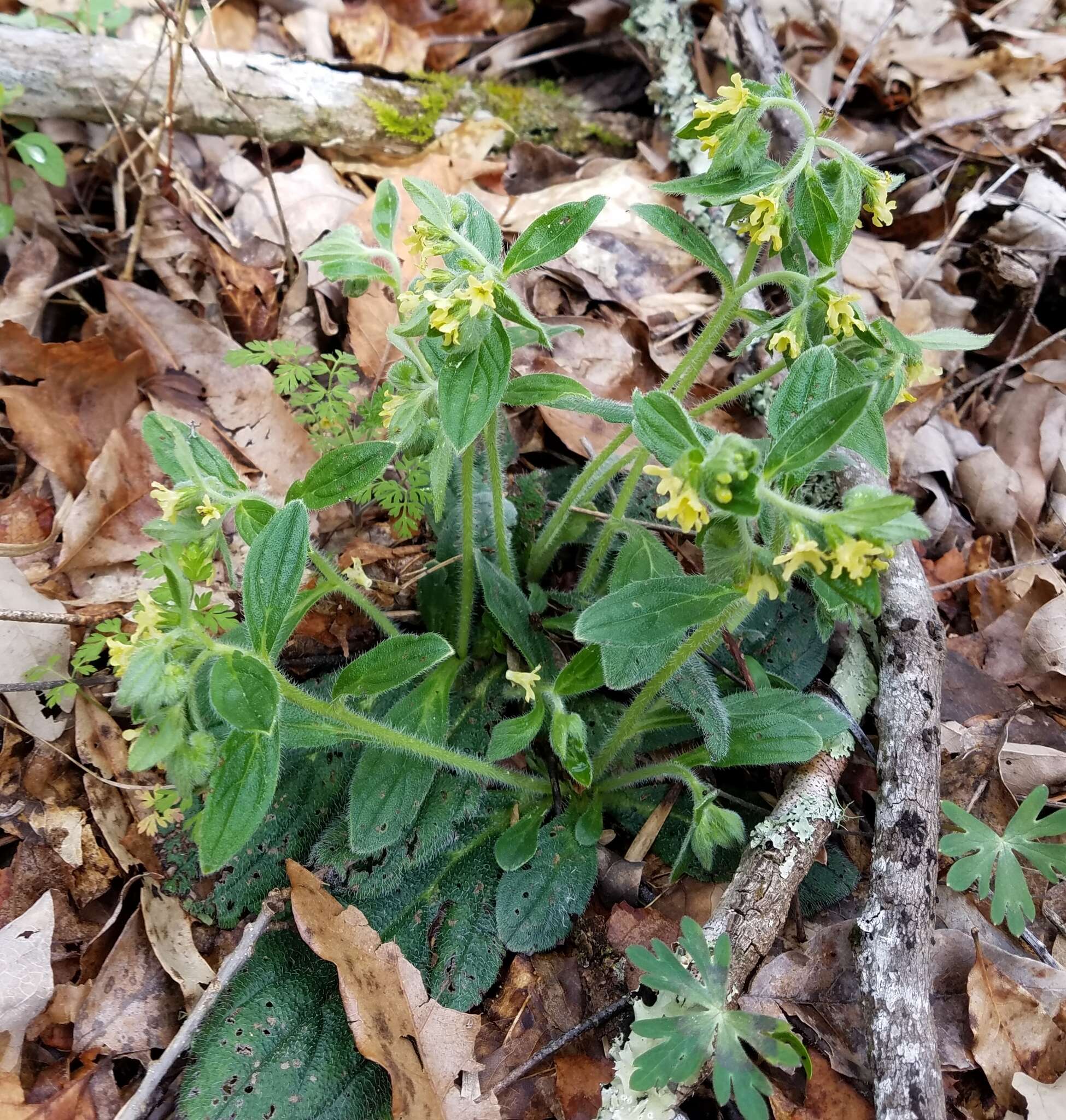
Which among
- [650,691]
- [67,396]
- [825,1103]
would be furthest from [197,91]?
[825,1103]

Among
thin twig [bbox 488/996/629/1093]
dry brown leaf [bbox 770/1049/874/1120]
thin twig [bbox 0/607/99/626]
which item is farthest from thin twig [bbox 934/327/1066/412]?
thin twig [bbox 0/607/99/626]

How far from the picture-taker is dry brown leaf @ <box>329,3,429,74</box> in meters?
4.58

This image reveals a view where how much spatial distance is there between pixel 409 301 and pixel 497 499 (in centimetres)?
79

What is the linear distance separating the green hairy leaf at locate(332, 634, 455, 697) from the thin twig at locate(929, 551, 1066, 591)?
6.06 feet

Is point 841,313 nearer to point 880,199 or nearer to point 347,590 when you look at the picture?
point 880,199

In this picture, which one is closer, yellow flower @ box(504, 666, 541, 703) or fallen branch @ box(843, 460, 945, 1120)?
fallen branch @ box(843, 460, 945, 1120)

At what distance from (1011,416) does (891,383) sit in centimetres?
211

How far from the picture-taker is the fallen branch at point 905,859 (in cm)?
206

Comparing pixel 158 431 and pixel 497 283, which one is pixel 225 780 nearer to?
pixel 158 431

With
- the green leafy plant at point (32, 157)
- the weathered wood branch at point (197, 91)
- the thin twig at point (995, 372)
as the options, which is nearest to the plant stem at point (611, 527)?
the thin twig at point (995, 372)

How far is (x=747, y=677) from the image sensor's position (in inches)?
112

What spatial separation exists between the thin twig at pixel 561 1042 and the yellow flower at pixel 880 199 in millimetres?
2215

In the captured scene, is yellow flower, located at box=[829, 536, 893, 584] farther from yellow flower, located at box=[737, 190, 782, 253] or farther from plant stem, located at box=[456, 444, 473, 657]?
plant stem, located at box=[456, 444, 473, 657]

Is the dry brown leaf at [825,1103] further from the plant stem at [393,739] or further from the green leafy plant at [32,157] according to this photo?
the green leafy plant at [32,157]
